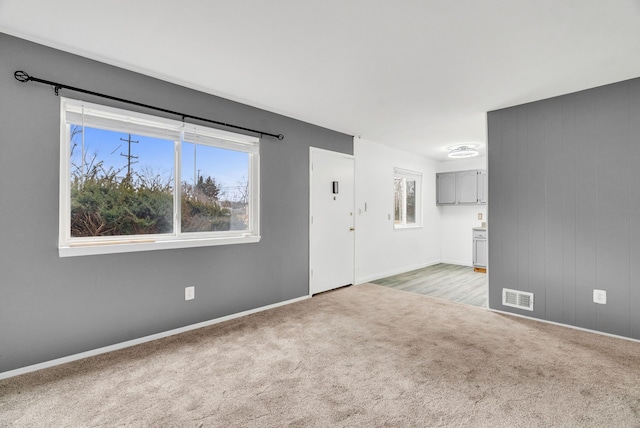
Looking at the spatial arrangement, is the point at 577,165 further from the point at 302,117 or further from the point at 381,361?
the point at 302,117

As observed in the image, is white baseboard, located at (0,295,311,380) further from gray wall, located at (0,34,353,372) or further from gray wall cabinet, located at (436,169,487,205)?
gray wall cabinet, located at (436,169,487,205)

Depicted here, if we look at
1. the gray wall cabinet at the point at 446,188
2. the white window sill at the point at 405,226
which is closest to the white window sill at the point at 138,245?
the white window sill at the point at 405,226

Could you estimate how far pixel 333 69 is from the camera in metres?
2.79

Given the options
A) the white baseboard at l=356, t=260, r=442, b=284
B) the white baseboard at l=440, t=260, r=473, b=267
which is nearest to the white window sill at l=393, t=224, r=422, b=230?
the white baseboard at l=356, t=260, r=442, b=284

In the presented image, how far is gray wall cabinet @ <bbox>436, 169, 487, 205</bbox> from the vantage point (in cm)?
660

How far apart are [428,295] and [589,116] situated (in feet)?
9.37

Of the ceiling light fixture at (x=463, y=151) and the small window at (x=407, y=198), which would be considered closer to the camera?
the ceiling light fixture at (x=463, y=151)

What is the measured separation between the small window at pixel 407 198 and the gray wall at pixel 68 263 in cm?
362

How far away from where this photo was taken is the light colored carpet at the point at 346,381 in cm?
182

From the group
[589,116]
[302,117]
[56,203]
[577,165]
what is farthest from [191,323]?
[589,116]

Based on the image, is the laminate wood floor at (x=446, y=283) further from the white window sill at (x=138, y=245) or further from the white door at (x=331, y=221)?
the white window sill at (x=138, y=245)

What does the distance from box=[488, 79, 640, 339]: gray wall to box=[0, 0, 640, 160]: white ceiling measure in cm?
29

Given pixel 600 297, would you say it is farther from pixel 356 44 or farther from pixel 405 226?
pixel 405 226

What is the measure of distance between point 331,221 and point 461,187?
3.76m
